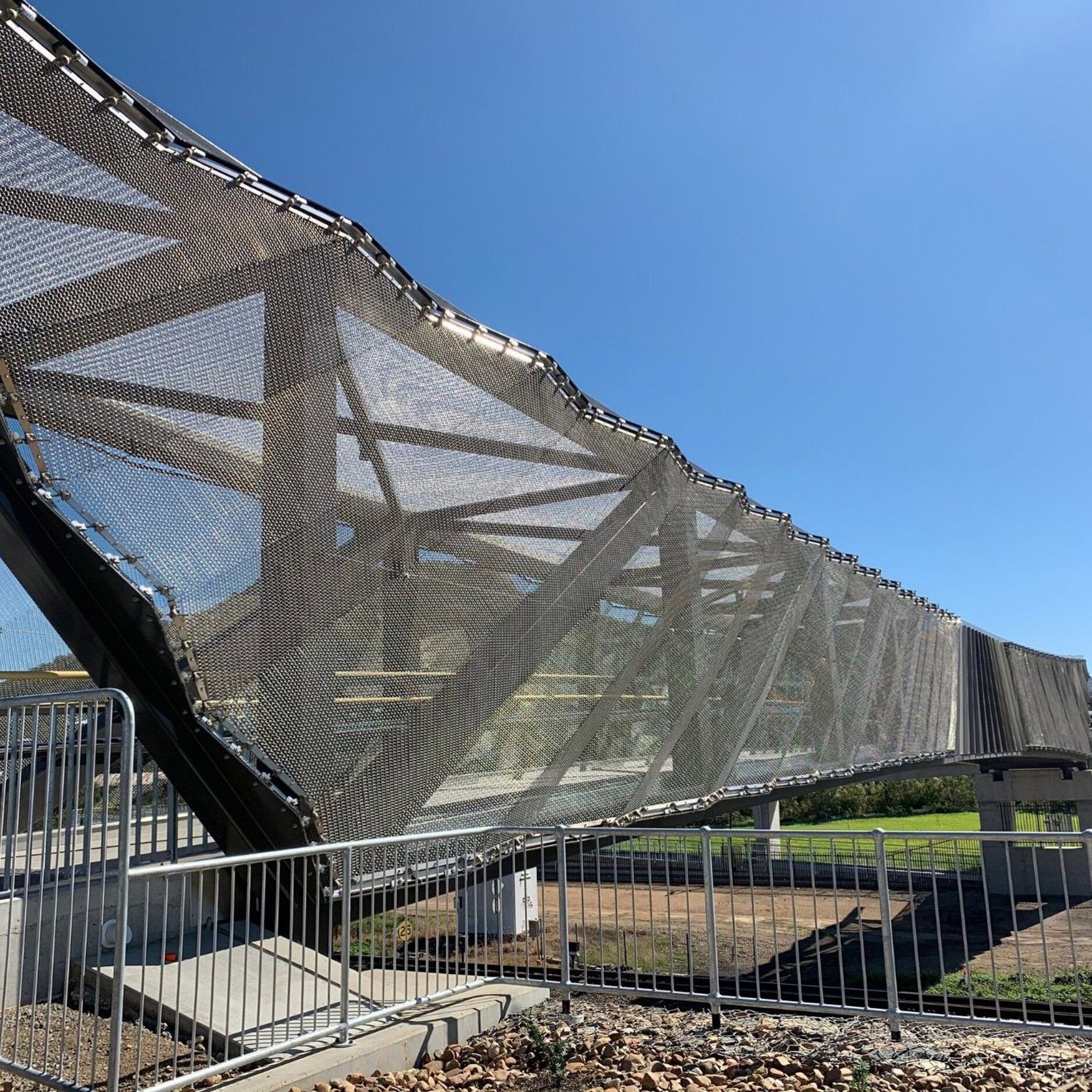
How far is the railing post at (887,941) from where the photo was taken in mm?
6164

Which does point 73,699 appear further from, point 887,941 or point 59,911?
point 887,941

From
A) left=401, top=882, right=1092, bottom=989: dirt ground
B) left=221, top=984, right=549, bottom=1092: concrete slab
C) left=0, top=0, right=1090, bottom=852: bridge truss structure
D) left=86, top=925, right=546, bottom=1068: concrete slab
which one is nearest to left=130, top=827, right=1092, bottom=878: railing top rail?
left=0, top=0, right=1090, bottom=852: bridge truss structure

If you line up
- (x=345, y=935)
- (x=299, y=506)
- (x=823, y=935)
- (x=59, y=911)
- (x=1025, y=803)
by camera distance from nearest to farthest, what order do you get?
(x=59, y=911) → (x=345, y=935) → (x=299, y=506) → (x=823, y=935) → (x=1025, y=803)

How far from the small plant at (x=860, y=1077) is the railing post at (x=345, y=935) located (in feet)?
9.38

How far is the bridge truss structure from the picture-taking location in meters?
5.51

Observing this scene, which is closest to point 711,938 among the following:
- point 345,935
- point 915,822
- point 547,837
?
point 547,837

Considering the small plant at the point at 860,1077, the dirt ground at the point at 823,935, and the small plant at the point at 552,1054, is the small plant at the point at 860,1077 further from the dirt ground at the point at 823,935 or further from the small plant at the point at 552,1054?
the dirt ground at the point at 823,935

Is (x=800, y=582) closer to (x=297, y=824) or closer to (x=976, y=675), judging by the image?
(x=297, y=824)

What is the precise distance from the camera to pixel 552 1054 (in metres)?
5.70

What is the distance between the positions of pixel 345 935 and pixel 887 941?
349 centimetres

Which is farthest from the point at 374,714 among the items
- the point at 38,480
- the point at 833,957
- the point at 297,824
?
the point at 833,957

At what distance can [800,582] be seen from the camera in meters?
13.4

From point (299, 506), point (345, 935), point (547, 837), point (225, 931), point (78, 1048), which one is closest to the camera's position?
point (78, 1048)

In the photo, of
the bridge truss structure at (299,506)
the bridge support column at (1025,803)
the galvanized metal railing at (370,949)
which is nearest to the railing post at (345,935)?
the galvanized metal railing at (370,949)
